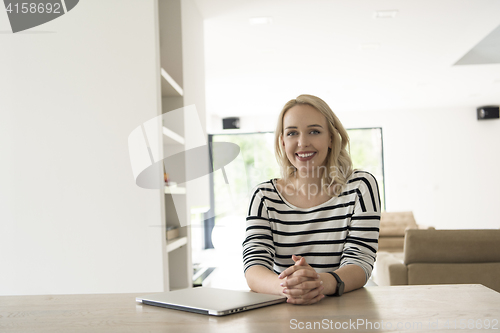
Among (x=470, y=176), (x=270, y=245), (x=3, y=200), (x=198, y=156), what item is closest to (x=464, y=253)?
(x=270, y=245)

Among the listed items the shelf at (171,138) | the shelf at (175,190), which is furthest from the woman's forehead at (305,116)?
the shelf at (175,190)

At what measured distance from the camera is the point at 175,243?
8.14 ft

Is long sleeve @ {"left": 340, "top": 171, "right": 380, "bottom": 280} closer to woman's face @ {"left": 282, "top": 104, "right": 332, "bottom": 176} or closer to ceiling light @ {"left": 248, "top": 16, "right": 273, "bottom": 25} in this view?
woman's face @ {"left": 282, "top": 104, "right": 332, "bottom": 176}

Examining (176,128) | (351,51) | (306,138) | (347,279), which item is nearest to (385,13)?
(351,51)

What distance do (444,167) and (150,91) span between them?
7910 mm

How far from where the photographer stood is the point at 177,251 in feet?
9.41

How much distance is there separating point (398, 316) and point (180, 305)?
1.34 ft

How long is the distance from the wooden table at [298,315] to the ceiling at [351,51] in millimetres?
3194

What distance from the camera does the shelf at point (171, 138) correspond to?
2.38m

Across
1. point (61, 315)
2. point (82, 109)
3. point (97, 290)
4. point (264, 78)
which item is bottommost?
point (97, 290)

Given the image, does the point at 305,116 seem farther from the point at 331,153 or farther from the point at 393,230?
the point at 393,230

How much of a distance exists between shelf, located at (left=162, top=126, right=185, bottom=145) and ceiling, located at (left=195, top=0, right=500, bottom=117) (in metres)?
1.51

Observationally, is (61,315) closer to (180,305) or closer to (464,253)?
(180,305)

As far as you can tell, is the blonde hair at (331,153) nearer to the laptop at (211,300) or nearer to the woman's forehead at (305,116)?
the woman's forehead at (305,116)
